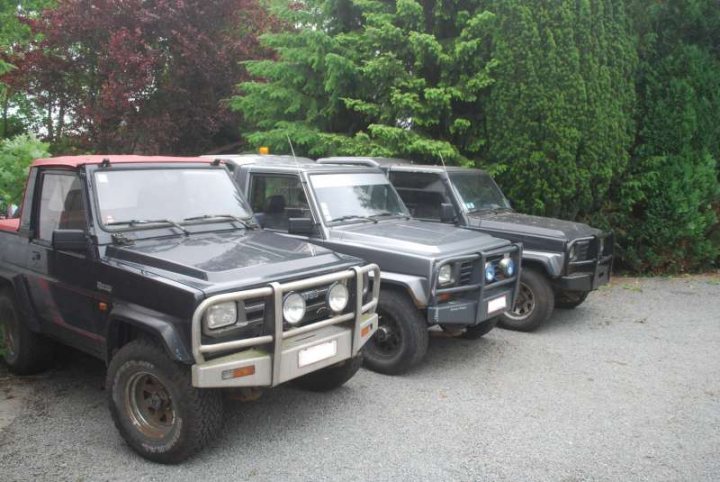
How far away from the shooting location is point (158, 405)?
4039 millimetres

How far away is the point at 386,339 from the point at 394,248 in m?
0.87

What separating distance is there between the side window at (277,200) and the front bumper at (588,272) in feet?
10.8

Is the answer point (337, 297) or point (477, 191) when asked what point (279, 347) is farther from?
point (477, 191)

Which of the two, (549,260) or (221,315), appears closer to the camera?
(221,315)

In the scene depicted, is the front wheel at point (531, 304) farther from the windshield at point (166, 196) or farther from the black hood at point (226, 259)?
the windshield at point (166, 196)

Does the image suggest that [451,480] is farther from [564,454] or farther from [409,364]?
[409,364]

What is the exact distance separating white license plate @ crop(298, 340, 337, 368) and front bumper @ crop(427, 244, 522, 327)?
1.41 meters

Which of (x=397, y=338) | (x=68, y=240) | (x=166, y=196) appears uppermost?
(x=166, y=196)

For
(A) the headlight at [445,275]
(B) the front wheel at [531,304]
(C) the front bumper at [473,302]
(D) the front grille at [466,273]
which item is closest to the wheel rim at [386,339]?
(C) the front bumper at [473,302]

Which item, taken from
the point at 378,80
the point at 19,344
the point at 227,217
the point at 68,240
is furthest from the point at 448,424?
the point at 378,80

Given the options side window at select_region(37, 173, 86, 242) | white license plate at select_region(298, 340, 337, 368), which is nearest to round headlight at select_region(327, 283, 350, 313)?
white license plate at select_region(298, 340, 337, 368)

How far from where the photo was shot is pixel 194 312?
3584 millimetres

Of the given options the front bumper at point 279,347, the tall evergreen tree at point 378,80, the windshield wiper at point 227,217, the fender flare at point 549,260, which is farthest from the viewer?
the tall evergreen tree at point 378,80

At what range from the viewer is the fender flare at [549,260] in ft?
23.7
